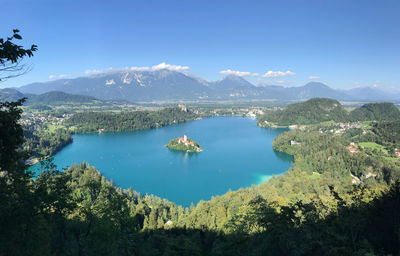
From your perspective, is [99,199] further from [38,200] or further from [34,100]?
[34,100]

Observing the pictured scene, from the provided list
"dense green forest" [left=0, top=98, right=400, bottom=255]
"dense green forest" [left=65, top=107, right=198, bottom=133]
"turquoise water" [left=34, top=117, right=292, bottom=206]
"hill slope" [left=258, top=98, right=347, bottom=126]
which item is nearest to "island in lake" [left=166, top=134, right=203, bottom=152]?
"turquoise water" [left=34, top=117, right=292, bottom=206]

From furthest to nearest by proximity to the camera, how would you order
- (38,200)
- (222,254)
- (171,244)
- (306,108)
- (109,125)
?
1. (306,108)
2. (109,125)
3. (171,244)
4. (222,254)
5. (38,200)

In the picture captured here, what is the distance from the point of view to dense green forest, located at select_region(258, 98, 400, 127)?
341ft

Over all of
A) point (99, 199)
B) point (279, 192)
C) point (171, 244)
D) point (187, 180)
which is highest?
point (99, 199)

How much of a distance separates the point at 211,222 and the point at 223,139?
52.4 metres

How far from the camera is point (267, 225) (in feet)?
33.9

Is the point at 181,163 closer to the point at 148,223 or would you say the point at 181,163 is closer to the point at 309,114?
the point at 148,223

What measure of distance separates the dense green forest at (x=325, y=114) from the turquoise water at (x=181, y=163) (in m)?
41.9

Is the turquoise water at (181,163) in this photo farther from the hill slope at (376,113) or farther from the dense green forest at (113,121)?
the hill slope at (376,113)

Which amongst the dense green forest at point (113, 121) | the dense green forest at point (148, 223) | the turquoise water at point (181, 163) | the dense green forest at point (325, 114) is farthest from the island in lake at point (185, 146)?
the dense green forest at point (325, 114)

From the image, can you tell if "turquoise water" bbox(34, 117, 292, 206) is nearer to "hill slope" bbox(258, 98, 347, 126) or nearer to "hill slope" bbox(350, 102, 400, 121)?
"hill slope" bbox(258, 98, 347, 126)

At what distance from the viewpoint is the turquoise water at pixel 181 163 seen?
116 feet

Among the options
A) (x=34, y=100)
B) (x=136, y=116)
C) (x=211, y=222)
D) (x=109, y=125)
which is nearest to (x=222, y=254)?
(x=211, y=222)

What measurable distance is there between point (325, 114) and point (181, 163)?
9457 cm
